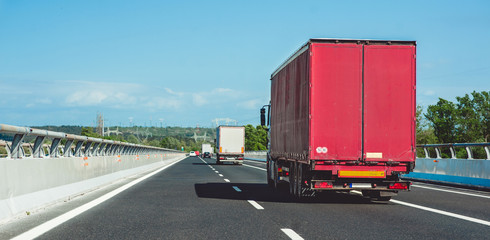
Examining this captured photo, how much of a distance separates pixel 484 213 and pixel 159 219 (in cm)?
603

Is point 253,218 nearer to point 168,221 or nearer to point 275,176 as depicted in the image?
point 168,221

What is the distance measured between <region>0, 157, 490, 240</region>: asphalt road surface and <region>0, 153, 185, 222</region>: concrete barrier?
0.87 ft

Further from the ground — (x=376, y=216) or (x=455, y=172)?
(x=455, y=172)

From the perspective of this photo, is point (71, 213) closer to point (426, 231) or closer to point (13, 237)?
point (13, 237)

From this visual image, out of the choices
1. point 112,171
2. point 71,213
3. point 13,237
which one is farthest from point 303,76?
point 112,171

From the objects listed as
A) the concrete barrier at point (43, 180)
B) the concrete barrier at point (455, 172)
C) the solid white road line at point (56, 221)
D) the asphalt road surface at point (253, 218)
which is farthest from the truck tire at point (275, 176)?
the concrete barrier at point (455, 172)

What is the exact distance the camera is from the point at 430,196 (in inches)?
548

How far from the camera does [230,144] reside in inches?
1813

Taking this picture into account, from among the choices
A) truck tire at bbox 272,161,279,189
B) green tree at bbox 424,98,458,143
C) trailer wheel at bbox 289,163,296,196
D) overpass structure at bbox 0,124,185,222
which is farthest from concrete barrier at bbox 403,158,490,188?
green tree at bbox 424,98,458,143

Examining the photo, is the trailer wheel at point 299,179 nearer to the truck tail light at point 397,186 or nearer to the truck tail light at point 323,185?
the truck tail light at point 323,185

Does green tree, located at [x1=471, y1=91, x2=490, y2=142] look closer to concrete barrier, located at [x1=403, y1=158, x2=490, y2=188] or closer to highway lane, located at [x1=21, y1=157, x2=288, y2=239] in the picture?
concrete barrier, located at [x1=403, y1=158, x2=490, y2=188]

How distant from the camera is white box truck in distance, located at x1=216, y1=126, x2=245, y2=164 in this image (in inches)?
1810

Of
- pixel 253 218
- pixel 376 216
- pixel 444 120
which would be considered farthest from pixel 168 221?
pixel 444 120

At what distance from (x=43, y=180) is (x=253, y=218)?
4166mm
